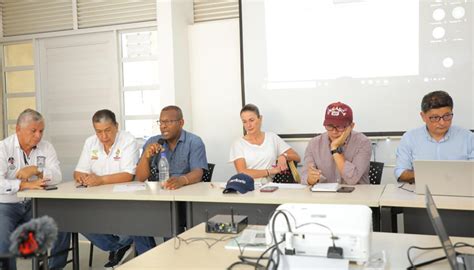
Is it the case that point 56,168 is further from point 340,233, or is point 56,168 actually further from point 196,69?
point 340,233

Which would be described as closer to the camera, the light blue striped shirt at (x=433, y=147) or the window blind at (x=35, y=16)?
the light blue striped shirt at (x=433, y=147)

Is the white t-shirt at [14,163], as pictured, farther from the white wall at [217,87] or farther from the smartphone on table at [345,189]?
the smartphone on table at [345,189]

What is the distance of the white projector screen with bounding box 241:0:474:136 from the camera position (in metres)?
3.63

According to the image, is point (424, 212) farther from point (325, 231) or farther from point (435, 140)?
point (325, 231)

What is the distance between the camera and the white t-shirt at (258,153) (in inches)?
144

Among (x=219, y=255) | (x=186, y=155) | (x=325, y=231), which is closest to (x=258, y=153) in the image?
(x=186, y=155)

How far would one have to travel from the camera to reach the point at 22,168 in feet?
10.4

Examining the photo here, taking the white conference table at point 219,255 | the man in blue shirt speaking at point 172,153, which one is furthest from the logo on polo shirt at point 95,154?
the white conference table at point 219,255

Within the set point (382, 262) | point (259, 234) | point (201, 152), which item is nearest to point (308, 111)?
point (201, 152)

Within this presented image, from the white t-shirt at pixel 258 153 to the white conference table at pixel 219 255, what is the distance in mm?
1913

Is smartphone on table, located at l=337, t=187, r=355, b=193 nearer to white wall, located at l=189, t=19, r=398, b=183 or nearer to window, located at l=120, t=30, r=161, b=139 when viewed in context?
white wall, located at l=189, t=19, r=398, b=183

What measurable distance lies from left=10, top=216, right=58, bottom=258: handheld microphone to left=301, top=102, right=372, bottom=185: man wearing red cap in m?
2.07

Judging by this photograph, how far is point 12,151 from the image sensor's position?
3.23 m

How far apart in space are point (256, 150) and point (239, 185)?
116 cm
